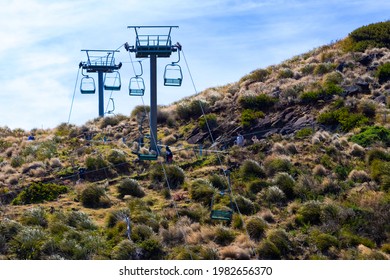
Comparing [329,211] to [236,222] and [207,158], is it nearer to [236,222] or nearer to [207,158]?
[236,222]

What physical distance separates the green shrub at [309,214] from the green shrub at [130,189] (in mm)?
7249

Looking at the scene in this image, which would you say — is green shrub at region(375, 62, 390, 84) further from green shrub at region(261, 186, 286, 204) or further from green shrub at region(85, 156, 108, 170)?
green shrub at region(85, 156, 108, 170)

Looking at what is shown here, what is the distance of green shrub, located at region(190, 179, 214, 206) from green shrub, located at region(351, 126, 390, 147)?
8674 mm

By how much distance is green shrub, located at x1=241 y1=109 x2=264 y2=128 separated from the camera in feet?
135

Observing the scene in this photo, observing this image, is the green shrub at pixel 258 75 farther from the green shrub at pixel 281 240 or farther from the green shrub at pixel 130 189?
the green shrub at pixel 281 240

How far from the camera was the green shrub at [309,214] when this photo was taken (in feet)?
90.1

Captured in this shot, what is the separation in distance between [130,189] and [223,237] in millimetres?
6547

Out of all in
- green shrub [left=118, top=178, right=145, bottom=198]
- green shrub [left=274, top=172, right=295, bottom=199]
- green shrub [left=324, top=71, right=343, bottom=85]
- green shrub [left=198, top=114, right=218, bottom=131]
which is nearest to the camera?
green shrub [left=274, top=172, right=295, bottom=199]

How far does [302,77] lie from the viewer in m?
49.2

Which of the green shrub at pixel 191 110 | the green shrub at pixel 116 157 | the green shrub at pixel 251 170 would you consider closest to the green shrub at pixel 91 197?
the green shrub at pixel 116 157

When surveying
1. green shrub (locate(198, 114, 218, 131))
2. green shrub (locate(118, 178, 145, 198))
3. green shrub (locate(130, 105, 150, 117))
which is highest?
green shrub (locate(130, 105, 150, 117))

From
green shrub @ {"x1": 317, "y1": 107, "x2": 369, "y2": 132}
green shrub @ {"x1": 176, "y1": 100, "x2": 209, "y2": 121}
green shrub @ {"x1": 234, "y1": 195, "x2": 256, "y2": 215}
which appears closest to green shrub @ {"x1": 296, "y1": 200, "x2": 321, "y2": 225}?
green shrub @ {"x1": 234, "y1": 195, "x2": 256, "y2": 215}

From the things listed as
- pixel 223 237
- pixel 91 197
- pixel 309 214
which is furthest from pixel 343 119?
pixel 91 197

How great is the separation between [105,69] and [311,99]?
13616 millimetres
